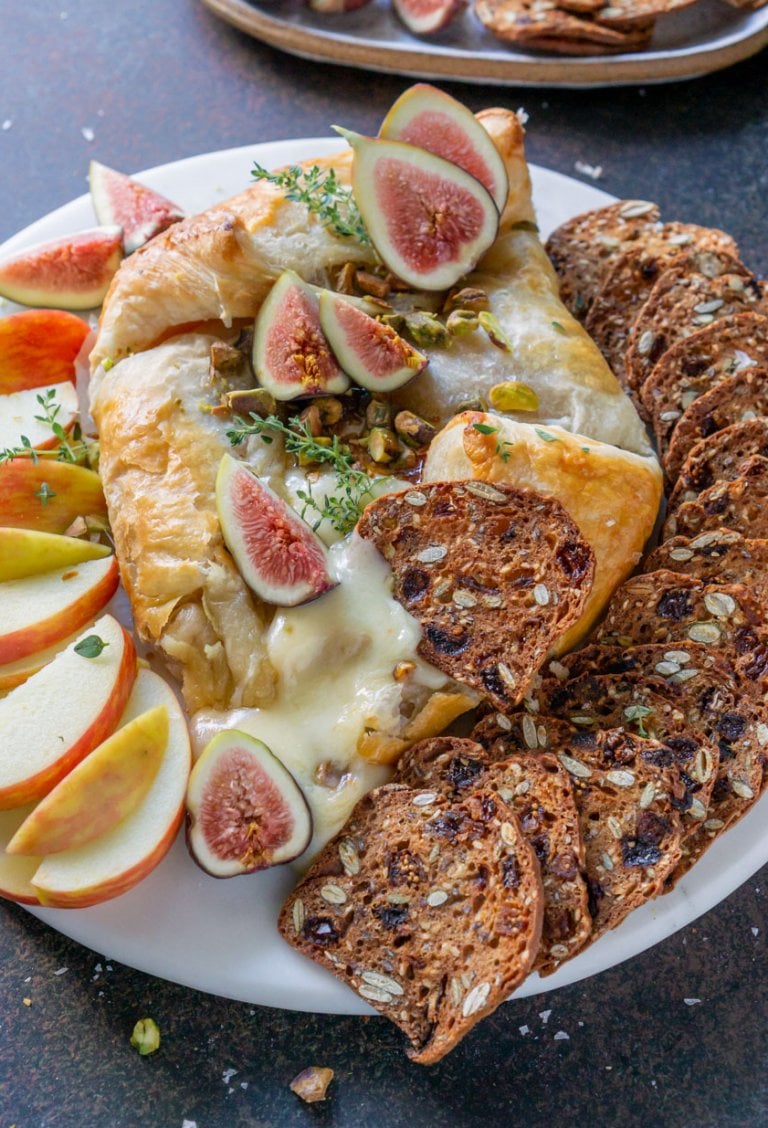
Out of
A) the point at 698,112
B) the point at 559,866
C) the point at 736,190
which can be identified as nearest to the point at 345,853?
the point at 559,866

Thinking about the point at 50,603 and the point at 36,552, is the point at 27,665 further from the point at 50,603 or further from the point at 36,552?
the point at 36,552

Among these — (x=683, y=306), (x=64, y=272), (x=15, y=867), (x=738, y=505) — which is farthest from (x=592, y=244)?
(x=15, y=867)

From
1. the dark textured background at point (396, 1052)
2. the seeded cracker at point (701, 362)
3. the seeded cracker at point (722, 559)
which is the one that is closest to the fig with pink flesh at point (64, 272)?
the seeded cracker at point (701, 362)

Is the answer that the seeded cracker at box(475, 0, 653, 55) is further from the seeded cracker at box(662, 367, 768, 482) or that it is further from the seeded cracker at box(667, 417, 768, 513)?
the seeded cracker at box(667, 417, 768, 513)

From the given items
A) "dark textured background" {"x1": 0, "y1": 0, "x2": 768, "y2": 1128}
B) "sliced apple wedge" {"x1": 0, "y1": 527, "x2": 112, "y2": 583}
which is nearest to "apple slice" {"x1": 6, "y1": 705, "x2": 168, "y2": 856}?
"dark textured background" {"x1": 0, "y1": 0, "x2": 768, "y2": 1128}

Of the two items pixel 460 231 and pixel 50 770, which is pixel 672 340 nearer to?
pixel 460 231

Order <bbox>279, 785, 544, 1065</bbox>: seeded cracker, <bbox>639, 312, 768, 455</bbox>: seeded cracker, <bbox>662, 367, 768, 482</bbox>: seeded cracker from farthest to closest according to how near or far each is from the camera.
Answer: <bbox>639, 312, 768, 455</bbox>: seeded cracker, <bbox>662, 367, 768, 482</bbox>: seeded cracker, <bbox>279, 785, 544, 1065</bbox>: seeded cracker
